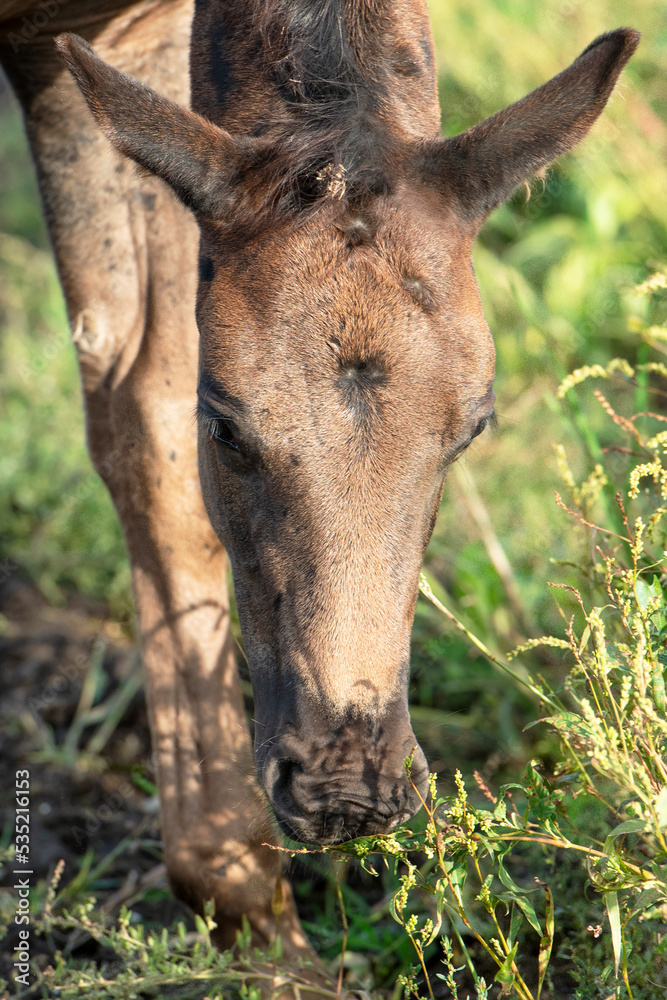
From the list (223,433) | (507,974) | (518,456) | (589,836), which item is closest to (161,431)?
(223,433)

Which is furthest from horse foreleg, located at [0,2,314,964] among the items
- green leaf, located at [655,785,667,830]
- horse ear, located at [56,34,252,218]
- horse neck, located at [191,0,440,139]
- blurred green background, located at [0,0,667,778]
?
green leaf, located at [655,785,667,830]

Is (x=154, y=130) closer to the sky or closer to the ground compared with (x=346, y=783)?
closer to the sky

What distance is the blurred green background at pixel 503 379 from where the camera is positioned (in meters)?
3.91

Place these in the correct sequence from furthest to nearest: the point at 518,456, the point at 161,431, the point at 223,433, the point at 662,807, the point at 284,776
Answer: the point at 518,456
the point at 161,431
the point at 223,433
the point at 284,776
the point at 662,807

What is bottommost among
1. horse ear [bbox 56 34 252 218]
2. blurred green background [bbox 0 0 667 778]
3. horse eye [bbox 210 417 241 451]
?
blurred green background [bbox 0 0 667 778]

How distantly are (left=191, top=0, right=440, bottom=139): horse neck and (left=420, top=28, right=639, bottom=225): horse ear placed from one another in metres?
0.22

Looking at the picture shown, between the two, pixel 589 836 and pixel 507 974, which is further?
pixel 589 836

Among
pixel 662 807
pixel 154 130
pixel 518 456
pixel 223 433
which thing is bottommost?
pixel 518 456

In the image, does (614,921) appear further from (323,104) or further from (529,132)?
(323,104)

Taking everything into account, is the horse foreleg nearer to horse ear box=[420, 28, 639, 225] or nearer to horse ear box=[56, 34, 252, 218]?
horse ear box=[56, 34, 252, 218]

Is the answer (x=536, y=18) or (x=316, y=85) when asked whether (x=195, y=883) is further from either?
(x=536, y=18)

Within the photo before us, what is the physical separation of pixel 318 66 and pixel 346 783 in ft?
6.55

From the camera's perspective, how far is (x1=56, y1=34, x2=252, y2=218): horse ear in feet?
7.73

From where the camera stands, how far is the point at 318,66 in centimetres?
270
